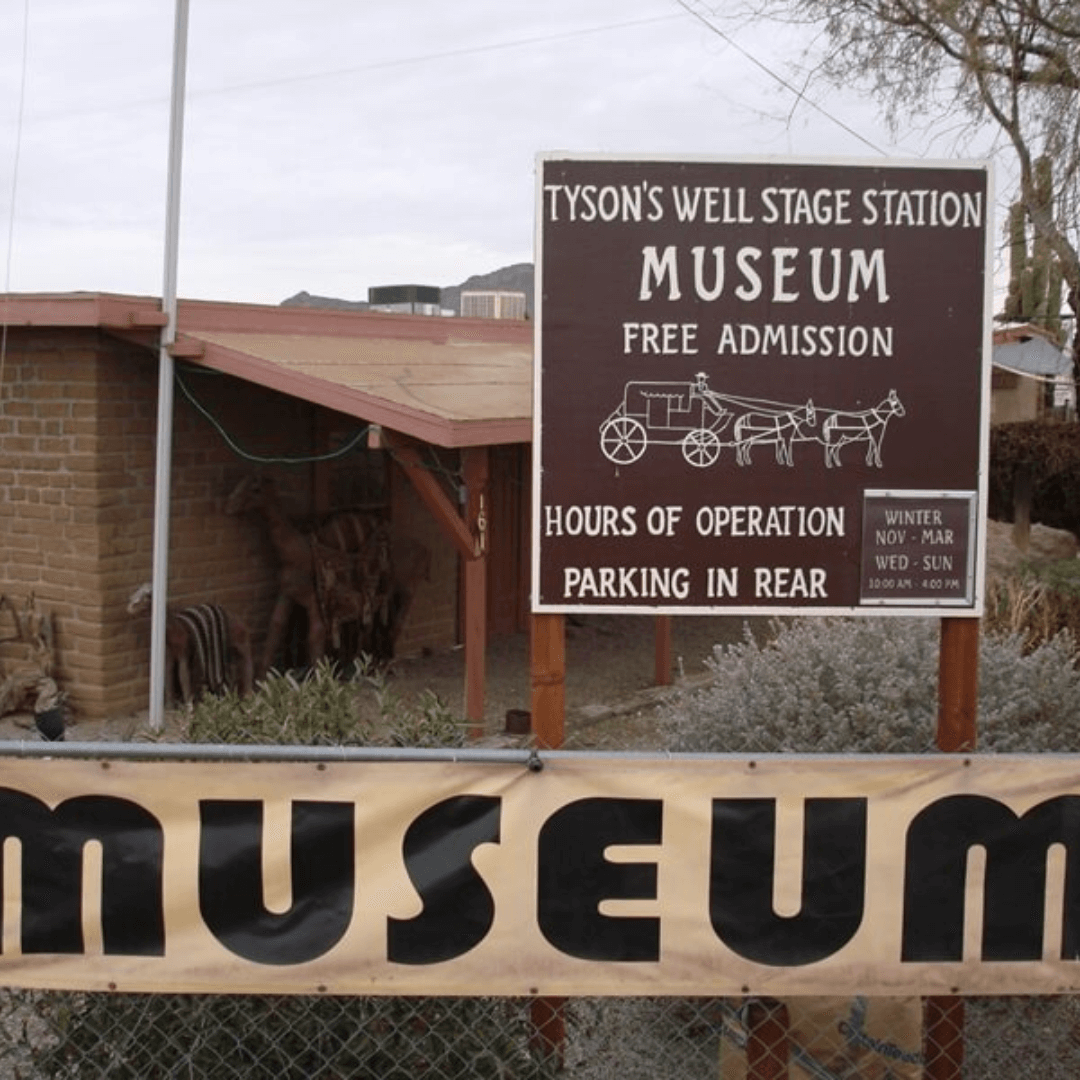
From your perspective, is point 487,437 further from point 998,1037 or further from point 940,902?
point 940,902

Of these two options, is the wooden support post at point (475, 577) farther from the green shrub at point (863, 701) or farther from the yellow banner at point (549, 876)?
the yellow banner at point (549, 876)

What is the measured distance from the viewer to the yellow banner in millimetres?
3775

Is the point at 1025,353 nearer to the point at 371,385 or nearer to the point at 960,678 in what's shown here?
the point at 371,385

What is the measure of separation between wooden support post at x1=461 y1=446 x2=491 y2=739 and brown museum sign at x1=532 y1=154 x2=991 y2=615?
585 centimetres

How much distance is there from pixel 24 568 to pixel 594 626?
6.18 meters

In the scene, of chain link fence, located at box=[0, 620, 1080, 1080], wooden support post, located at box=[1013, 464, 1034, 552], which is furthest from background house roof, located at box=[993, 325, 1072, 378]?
chain link fence, located at box=[0, 620, 1080, 1080]

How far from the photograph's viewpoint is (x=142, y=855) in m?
3.79

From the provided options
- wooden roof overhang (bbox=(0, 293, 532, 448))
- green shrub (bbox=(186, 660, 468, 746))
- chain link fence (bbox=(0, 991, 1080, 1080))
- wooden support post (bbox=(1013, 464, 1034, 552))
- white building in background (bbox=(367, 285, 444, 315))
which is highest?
white building in background (bbox=(367, 285, 444, 315))

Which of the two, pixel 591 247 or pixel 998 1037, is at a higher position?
pixel 591 247

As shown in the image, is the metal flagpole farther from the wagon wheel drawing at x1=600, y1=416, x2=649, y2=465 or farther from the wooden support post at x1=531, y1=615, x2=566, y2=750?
the wagon wheel drawing at x1=600, y1=416, x2=649, y2=465

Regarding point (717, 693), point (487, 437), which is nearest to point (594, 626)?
point (487, 437)

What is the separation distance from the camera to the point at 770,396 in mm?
4480

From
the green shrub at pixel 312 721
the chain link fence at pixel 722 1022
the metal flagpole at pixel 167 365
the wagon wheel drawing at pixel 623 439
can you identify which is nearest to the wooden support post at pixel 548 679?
the green shrub at pixel 312 721

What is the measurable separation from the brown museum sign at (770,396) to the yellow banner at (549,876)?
81 cm
